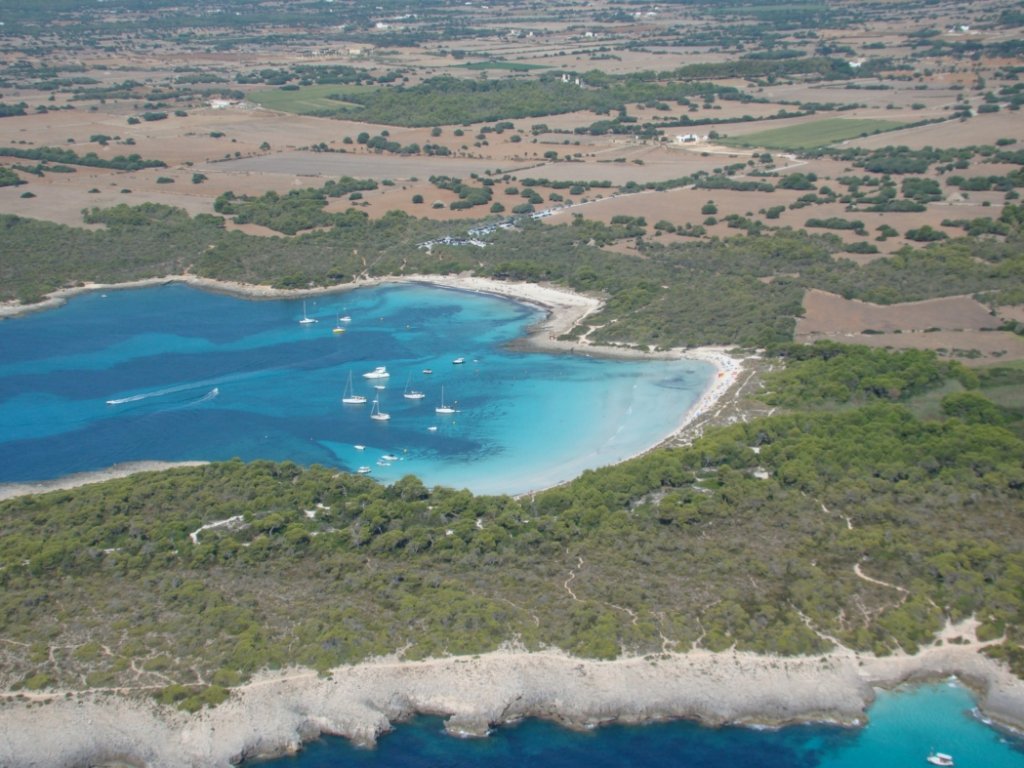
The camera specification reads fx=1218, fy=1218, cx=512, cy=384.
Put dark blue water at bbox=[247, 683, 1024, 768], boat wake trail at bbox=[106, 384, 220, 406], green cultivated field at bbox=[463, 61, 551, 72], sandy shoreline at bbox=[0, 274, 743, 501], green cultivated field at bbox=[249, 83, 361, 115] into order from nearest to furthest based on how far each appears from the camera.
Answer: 1. dark blue water at bbox=[247, 683, 1024, 768]
2. sandy shoreline at bbox=[0, 274, 743, 501]
3. boat wake trail at bbox=[106, 384, 220, 406]
4. green cultivated field at bbox=[249, 83, 361, 115]
5. green cultivated field at bbox=[463, 61, 551, 72]

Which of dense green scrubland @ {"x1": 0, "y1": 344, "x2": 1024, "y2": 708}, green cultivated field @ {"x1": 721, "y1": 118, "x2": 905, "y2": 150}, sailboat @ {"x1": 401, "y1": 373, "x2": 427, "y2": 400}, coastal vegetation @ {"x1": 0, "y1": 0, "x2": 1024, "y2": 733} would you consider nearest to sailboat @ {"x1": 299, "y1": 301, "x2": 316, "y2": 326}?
coastal vegetation @ {"x1": 0, "y1": 0, "x2": 1024, "y2": 733}

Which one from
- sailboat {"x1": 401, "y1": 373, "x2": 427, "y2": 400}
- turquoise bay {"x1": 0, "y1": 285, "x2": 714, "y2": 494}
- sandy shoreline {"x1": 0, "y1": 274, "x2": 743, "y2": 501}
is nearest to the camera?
sandy shoreline {"x1": 0, "y1": 274, "x2": 743, "y2": 501}

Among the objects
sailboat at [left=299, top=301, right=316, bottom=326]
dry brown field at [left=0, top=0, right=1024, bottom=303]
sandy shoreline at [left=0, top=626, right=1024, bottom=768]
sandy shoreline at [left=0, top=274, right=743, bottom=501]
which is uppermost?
dry brown field at [left=0, top=0, right=1024, bottom=303]

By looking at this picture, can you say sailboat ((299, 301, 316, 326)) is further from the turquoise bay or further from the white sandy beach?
the white sandy beach

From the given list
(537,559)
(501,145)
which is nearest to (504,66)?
(501,145)

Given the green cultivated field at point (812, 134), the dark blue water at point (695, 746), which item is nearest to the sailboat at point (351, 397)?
the dark blue water at point (695, 746)

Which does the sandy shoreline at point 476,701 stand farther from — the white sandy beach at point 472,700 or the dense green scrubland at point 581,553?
the dense green scrubland at point 581,553

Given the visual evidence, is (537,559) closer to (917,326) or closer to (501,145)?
(917,326)

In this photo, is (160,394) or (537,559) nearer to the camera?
(537,559)
